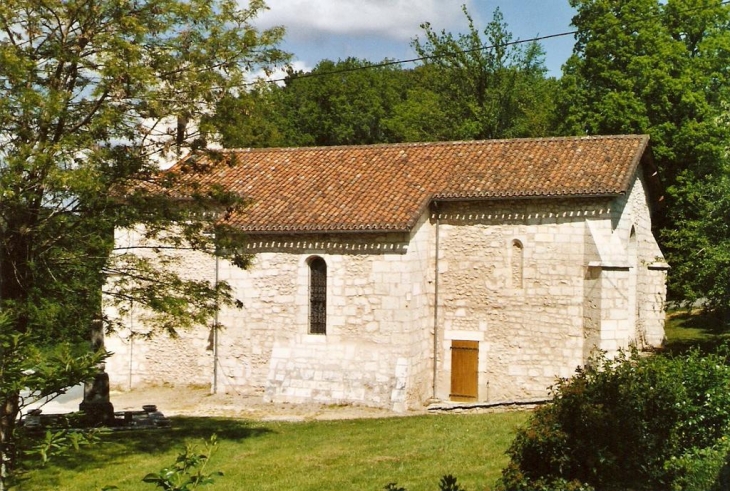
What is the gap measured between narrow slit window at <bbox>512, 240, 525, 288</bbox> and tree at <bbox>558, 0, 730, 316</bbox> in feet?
30.3

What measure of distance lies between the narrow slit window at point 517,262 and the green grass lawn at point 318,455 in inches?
147

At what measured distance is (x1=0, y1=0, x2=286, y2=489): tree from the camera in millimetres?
11617

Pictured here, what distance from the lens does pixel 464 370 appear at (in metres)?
21.0

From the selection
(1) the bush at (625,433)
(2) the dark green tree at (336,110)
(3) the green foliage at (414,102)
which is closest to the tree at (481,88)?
(3) the green foliage at (414,102)

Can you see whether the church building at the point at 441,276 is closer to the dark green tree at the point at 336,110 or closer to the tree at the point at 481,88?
the tree at the point at 481,88

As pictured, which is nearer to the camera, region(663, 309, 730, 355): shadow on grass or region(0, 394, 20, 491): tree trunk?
region(0, 394, 20, 491): tree trunk

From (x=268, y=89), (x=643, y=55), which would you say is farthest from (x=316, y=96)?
(x=268, y=89)

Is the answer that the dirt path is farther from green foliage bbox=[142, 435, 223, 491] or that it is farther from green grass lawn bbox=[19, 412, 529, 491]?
green foliage bbox=[142, 435, 223, 491]

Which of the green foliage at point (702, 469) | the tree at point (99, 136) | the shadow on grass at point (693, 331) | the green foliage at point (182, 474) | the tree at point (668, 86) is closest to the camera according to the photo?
the green foliage at point (182, 474)

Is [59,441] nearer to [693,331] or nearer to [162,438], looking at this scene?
[162,438]

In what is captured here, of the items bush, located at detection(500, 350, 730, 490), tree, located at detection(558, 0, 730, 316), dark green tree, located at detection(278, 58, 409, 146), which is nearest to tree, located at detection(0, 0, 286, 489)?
bush, located at detection(500, 350, 730, 490)

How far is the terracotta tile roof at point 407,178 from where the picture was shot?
19.7 metres

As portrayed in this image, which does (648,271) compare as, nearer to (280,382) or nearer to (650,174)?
(650,174)

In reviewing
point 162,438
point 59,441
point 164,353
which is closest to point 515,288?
point 162,438
